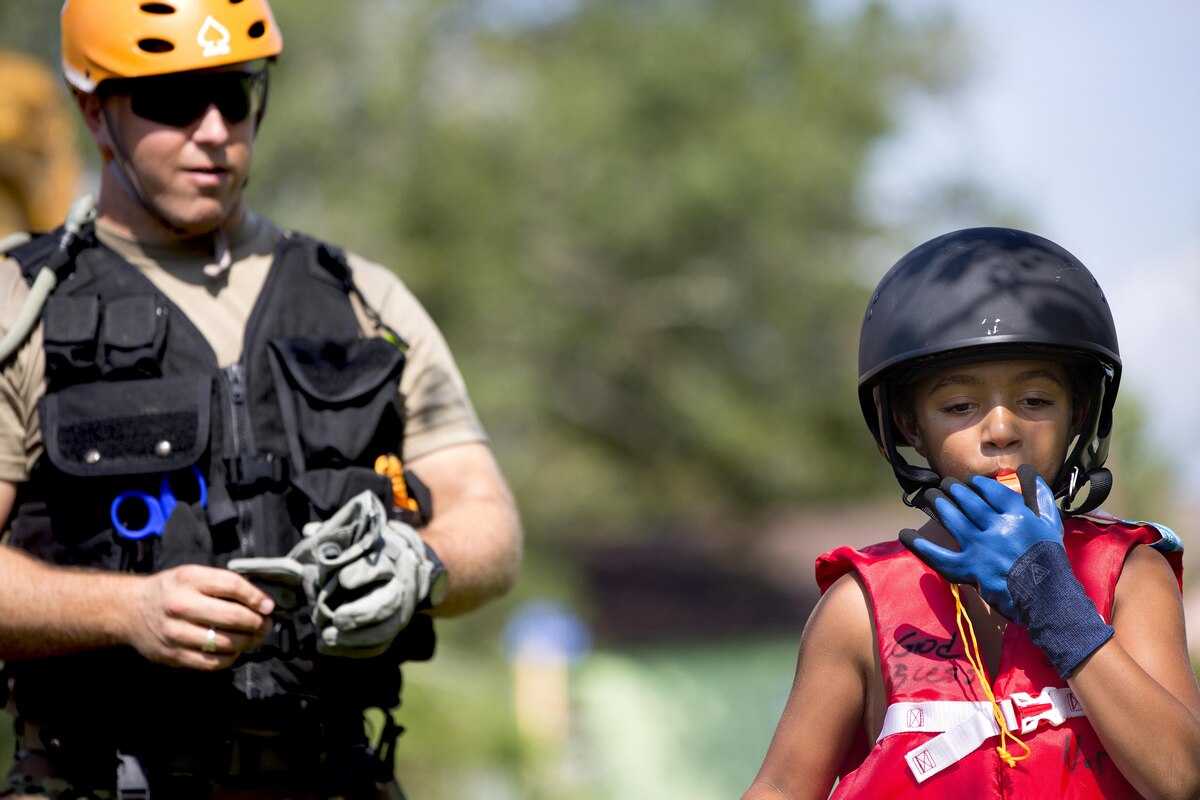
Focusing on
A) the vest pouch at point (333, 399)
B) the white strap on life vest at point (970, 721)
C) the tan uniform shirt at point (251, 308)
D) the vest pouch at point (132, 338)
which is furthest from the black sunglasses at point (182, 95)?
the white strap on life vest at point (970, 721)

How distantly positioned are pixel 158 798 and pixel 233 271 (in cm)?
128

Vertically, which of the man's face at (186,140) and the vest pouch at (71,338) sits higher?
the man's face at (186,140)

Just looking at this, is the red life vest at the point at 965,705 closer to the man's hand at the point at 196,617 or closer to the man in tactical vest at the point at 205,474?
the man in tactical vest at the point at 205,474

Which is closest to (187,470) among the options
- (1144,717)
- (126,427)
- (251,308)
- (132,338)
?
(126,427)

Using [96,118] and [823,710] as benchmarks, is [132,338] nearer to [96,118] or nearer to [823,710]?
[96,118]

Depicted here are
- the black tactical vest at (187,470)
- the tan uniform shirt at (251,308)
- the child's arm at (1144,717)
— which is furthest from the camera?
the tan uniform shirt at (251,308)

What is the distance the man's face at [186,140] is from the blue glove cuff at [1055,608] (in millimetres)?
2183

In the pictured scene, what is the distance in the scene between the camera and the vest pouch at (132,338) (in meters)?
3.58

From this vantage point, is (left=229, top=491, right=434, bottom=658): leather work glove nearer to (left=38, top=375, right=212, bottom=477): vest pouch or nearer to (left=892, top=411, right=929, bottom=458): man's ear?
(left=38, top=375, right=212, bottom=477): vest pouch

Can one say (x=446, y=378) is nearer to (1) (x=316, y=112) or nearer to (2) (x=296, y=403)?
(2) (x=296, y=403)

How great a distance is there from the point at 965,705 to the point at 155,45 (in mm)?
2445

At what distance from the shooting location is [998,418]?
270cm

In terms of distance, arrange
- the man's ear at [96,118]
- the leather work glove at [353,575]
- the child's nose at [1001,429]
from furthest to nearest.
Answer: the man's ear at [96,118] → the leather work glove at [353,575] → the child's nose at [1001,429]

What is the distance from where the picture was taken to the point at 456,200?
22.6 m
